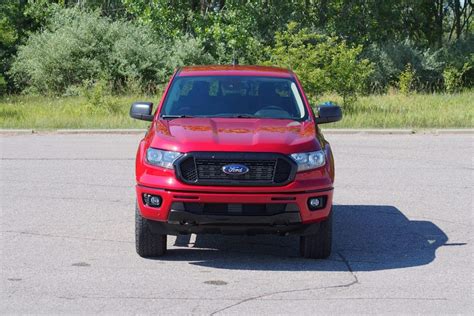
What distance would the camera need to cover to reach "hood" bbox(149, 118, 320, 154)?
8.34 metres

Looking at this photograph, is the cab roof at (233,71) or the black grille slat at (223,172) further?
the cab roof at (233,71)

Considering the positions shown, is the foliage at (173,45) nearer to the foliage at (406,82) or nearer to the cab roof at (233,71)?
the foliage at (406,82)

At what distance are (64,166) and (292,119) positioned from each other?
22.3 ft

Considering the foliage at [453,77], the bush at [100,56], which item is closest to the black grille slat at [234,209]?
the bush at [100,56]

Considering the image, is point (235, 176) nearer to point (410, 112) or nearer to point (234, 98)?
point (234, 98)

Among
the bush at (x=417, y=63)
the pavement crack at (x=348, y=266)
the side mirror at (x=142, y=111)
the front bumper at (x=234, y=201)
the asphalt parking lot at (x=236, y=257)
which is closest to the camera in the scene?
the asphalt parking lot at (x=236, y=257)

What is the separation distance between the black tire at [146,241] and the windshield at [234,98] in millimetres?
1337

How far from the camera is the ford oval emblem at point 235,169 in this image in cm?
823

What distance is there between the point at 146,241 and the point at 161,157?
76 cm

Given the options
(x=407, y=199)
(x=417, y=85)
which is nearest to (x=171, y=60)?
(x=417, y=85)

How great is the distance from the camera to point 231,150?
828 cm

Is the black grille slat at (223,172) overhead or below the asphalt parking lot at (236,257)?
overhead

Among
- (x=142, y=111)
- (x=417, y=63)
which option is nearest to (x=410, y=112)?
(x=417, y=63)

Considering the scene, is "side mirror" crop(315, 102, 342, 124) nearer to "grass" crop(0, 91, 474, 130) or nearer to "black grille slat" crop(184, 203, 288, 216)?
"black grille slat" crop(184, 203, 288, 216)
